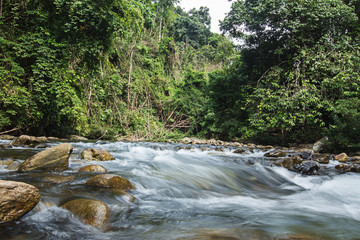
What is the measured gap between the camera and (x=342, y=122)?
7.21 meters

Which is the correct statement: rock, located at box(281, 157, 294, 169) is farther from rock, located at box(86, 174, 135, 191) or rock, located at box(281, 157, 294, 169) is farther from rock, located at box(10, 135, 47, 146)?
rock, located at box(10, 135, 47, 146)

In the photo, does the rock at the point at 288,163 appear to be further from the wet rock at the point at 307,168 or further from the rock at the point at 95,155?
the rock at the point at 95,155

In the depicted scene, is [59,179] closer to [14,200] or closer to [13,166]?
[13,166]

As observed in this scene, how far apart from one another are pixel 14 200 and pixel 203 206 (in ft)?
6.64

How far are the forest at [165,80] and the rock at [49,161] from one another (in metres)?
4.01

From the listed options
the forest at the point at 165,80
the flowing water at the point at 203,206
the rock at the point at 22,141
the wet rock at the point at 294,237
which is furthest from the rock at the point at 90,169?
the forest at the point at 165,80

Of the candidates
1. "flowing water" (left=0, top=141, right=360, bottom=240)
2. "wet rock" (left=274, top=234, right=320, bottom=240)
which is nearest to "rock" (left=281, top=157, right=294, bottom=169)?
"flowing water" (left=0, top=141, right=360, bottom=240)

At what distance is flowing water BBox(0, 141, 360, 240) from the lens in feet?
5.98

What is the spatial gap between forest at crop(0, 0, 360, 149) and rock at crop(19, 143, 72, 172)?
401 cm

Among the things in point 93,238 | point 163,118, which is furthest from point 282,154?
point 163,118

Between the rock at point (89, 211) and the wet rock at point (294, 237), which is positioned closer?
the wet rock at point (294, 237)

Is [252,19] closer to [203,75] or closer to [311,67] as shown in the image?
[311,67]

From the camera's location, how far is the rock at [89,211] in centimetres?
188

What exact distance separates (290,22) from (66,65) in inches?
400
